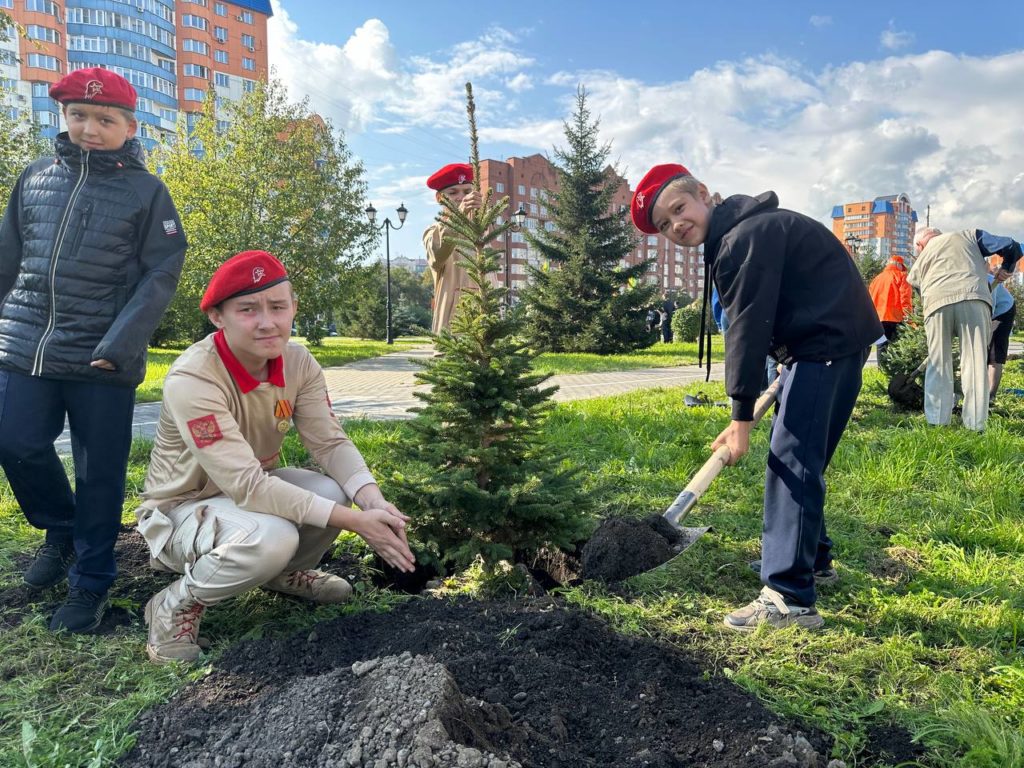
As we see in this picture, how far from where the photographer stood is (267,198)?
690 inches

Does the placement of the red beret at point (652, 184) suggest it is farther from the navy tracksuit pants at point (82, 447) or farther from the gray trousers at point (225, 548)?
the navy tracksuit pants at point (82, 447)

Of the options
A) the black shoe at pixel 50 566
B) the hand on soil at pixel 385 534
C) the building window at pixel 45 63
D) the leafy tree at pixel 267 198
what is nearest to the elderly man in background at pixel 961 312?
→ the hand on soil at pixel 385 534

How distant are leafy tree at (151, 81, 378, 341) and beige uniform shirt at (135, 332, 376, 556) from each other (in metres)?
15.2

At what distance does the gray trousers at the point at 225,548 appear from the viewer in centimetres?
236

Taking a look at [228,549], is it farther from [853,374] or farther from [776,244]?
[853,374]

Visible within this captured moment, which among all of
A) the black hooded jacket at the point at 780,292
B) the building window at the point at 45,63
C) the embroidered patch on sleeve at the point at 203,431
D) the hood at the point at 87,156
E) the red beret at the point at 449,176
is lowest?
the embroidered patch on sleeve at the point at 203,431

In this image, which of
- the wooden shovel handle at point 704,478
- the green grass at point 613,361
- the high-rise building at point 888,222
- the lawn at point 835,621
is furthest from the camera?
the high-rise building at point 888,222

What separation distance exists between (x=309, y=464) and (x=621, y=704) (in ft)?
11.6

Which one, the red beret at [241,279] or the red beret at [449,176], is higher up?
the red beret at [449,176]

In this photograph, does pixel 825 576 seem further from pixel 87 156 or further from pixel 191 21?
pixel 191 21

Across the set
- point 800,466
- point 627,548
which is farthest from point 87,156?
point 800,466

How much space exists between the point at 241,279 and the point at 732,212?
190 cm

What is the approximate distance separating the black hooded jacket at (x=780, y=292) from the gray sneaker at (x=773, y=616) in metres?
0.75

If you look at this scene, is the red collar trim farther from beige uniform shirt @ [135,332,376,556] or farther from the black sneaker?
the black sneaker
